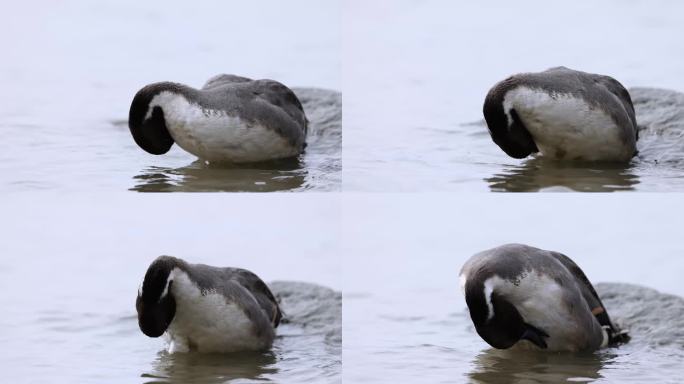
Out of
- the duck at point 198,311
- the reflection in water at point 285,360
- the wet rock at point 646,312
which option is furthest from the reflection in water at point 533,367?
the duck at point 198,311

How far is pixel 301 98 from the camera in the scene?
1284 cm

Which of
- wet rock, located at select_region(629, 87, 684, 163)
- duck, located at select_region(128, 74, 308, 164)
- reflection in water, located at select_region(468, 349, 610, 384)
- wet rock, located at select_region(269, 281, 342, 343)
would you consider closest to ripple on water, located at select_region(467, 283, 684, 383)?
reflection in water, located at select_region(468, 349, 610, 384)

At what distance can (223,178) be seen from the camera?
10547mm

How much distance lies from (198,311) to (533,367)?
2.23m

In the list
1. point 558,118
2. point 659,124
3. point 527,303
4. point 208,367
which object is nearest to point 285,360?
point 208,367

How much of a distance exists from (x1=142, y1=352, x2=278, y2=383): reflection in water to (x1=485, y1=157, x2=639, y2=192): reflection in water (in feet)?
6.64

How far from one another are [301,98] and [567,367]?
13.3 ft

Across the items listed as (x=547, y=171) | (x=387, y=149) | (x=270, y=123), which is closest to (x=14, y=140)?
(x=270, y=123)

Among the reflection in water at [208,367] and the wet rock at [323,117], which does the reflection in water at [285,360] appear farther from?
the wet rock at [323,117]

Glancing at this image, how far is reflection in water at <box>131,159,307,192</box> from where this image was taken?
10.4 metres

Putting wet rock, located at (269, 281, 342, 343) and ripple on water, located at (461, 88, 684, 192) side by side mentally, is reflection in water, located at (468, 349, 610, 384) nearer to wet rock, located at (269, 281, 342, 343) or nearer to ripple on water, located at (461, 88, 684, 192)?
ripple on water, located at (461, 88, 684, 192)

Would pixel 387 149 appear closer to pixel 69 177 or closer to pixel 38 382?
pixel 69 177

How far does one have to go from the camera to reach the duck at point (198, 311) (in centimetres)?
977

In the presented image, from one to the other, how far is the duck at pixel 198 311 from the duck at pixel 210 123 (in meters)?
0.87
